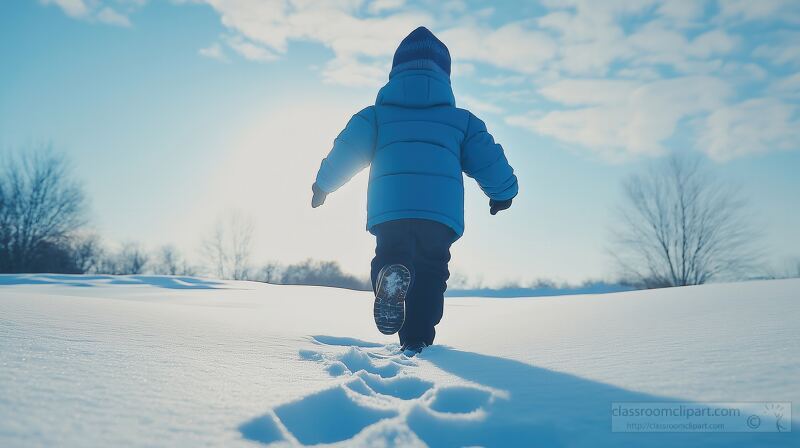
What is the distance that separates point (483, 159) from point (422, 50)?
0.67 meters

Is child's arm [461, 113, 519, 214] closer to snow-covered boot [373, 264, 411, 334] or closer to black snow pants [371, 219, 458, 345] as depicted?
black snow pants [371, 219, 458, 345]

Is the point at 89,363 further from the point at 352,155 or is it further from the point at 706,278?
the point at 706,278

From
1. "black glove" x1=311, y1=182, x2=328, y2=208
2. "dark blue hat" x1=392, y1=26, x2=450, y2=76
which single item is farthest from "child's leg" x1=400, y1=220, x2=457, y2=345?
"dark blue hat" x1=392, y1=26, x2=450, y2=76

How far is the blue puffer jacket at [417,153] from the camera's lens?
1.84 m

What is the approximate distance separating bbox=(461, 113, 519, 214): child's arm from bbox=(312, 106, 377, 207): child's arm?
0.50m

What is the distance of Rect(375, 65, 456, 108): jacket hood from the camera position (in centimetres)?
201

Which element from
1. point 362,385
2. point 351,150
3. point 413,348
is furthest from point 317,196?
point 362,385

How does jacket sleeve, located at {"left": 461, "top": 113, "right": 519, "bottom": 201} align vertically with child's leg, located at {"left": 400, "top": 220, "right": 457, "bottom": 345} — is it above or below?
above

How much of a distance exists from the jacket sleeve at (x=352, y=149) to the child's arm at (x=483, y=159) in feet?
1.62

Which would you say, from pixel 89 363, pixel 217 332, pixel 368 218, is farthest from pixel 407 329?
pixel 89 363

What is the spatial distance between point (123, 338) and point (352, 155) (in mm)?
1243

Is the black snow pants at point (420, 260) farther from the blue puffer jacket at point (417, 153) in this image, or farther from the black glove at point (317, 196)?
the black glove at point (317, 196)

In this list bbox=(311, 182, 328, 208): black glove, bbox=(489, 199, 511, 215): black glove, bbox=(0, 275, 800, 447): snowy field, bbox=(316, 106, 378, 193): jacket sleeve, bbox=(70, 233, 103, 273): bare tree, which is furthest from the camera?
bbox=(70, 233, 103, 273): bare tree

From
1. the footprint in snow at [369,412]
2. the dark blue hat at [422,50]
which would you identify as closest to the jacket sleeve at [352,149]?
the dark blue hat at [422,50]
